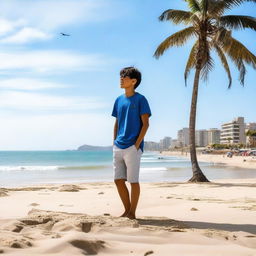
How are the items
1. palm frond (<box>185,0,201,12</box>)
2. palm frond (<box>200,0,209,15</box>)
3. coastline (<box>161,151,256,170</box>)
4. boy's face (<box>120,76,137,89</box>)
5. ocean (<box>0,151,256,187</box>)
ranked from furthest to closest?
coastline (<box>161,151,256,170</box>), ocean (<box>0,151,256,187</box>), palm frond (<box>185,0,201,12</box>), palm frond (<box>200,0,209,15</box>), boy's face (<box>120,76,137,89</box>)

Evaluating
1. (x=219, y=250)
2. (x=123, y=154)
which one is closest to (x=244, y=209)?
(x=123, y=154)

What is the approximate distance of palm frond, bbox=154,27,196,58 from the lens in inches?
583

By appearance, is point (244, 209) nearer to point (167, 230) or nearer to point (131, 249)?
point (167, 230)

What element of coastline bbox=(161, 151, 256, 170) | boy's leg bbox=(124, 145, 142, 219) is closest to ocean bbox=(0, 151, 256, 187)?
coastline bbox=(161, 151, 256, 170)

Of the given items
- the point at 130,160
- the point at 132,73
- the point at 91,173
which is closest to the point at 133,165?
the point at 130,160

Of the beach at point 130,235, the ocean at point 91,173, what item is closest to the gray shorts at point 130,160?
the beach at point 130,235

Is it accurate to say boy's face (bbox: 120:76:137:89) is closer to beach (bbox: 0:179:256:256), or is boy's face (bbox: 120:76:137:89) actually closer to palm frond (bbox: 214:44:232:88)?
beach (bbox: 0:179:256:256)

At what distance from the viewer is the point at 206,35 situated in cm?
1434

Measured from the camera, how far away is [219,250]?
117 inches

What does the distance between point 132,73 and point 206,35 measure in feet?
33.5

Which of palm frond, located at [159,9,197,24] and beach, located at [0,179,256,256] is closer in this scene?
beach, located at [0,179,256,256]

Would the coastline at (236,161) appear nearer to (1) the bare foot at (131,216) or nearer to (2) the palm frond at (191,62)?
(2) the palm frond at (191,62)

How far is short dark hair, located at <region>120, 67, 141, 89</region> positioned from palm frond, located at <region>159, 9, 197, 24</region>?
1001cm

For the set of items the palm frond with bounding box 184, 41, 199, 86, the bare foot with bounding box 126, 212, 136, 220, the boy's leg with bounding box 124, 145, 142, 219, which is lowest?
the bare foot with bounding box 126, 212, 136, 220
